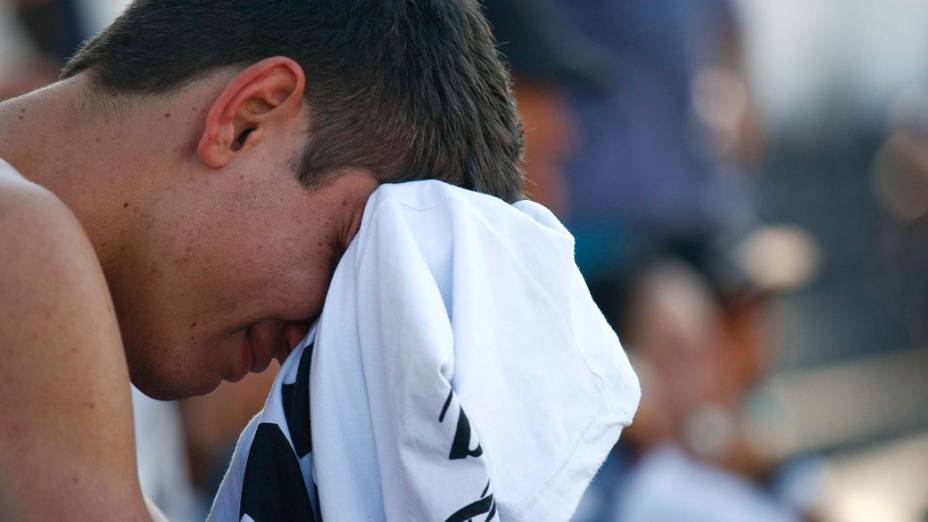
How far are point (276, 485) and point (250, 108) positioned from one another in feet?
1.45

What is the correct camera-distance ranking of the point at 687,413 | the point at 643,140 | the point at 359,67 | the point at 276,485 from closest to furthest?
the point at 276,485
the point at 359,67
the point at 687,413
the point at 643,140

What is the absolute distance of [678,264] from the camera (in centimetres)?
397

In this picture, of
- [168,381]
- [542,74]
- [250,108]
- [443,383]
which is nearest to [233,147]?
[250,108]

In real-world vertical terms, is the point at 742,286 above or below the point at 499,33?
below

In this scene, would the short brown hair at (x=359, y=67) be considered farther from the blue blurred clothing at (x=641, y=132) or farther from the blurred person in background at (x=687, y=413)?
the blue blurred clothing at (x=641, y=132)

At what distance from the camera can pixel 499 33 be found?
3289mm

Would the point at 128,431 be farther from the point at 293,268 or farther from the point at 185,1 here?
the point at 185,1

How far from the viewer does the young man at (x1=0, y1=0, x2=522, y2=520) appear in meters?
1.62

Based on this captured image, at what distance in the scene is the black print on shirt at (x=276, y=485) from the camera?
1.54 metres

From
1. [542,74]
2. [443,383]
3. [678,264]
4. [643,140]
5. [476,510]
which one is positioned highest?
[443,383]

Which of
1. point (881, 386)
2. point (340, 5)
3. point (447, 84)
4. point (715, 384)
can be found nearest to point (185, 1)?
point (340, 5)

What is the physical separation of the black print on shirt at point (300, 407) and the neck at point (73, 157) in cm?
27

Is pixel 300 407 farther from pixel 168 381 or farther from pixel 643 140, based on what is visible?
pixel 643 140

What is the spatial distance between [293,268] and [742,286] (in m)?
2.67
